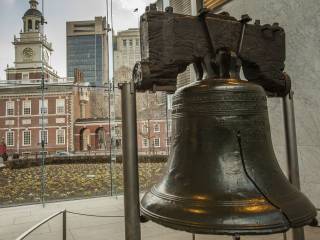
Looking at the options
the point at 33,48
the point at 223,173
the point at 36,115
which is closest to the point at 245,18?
the point at 223,173

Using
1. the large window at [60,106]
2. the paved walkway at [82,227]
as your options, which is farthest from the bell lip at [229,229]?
the large window at [60,106]

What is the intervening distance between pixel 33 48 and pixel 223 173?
10.8 metres

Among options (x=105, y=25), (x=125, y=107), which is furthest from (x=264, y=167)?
(x=105, y=25)

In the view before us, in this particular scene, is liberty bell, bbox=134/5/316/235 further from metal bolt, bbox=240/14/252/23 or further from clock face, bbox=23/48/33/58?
clock face, bbox=23/48/33/58

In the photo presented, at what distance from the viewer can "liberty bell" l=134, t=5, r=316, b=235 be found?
0.98 m

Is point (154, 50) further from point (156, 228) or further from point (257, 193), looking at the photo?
point (156, 228)

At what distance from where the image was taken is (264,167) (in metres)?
1.14

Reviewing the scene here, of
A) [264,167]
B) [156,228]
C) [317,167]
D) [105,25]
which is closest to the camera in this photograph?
[264,167]

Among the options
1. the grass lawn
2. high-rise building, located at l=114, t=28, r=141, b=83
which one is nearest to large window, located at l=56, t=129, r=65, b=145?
the grass lawn

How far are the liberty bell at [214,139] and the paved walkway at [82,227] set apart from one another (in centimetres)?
251

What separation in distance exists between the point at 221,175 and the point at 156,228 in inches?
125

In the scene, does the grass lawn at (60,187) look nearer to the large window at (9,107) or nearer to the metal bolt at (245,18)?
the large window at (9,107)

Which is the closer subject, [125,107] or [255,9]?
[125,107]

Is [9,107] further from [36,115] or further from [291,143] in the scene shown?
[291,143]
